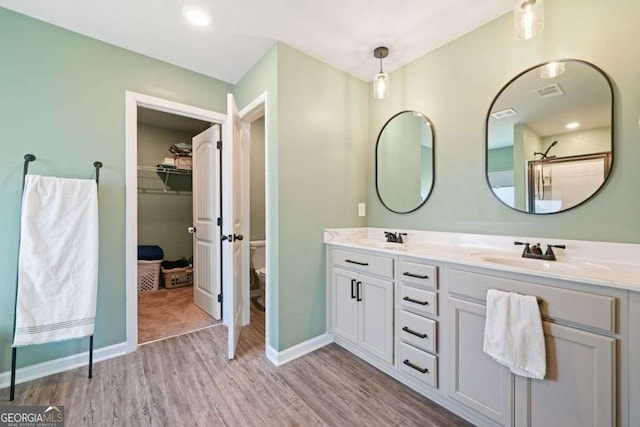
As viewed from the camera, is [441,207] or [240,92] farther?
[240,92]

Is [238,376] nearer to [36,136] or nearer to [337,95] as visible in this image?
[36,136]

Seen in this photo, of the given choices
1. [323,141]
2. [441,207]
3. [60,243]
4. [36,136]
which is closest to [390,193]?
[441,207]

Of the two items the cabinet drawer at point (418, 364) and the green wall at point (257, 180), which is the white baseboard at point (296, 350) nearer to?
the cabinet drawer at point (418, 364)

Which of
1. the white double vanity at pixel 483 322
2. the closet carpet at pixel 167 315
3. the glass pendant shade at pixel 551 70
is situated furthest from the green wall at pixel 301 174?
the glass pendant shade at pixel 551 70

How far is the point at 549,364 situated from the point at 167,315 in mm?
3226

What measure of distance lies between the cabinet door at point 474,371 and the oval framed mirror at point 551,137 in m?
0.82

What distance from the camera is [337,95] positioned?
2393 mm

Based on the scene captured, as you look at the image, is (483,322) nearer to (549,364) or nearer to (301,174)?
(549,364)

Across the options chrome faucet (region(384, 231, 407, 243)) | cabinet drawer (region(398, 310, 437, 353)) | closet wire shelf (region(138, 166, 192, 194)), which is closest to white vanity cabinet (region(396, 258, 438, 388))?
cabinet drawer (region(398, 310, 437, 353))

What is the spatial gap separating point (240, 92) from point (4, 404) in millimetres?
2805

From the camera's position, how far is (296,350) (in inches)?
82.5

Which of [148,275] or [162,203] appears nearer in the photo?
[148,275]

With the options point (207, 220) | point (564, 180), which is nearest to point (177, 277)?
point (207, 220)

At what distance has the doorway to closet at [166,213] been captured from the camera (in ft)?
10.5
